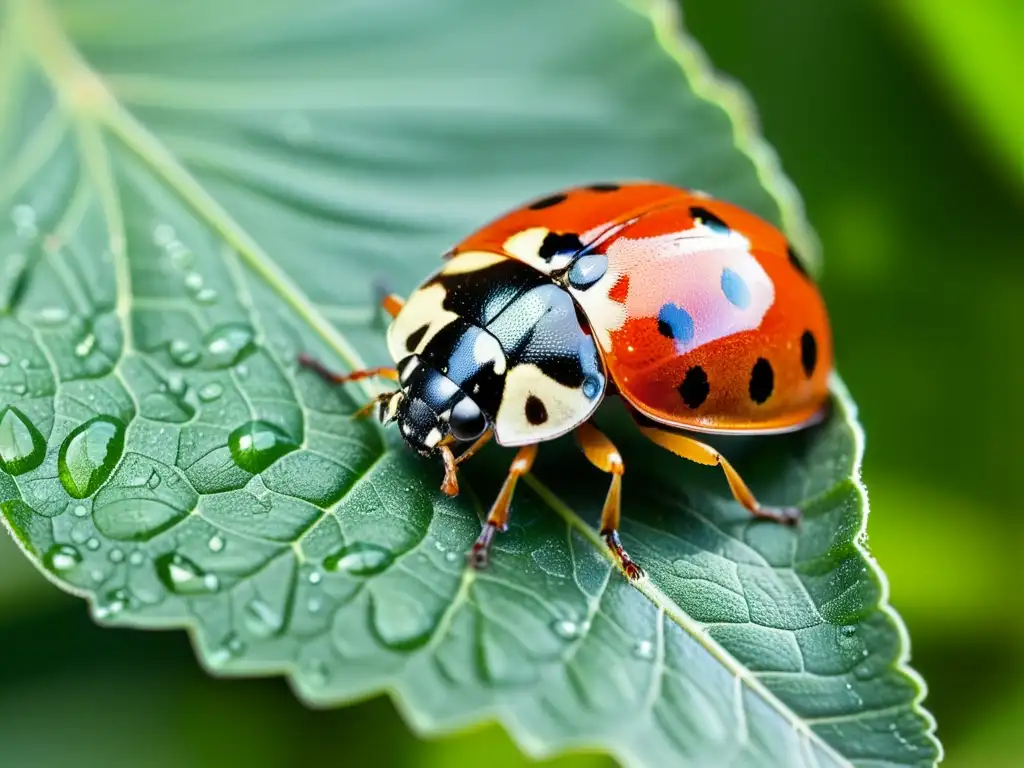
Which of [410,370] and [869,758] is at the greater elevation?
[410,370]

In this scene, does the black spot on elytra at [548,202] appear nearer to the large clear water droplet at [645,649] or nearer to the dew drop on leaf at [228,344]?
the dew drop on leaf at [228,344]

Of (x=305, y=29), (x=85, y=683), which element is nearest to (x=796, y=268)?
(x=305, y=29)

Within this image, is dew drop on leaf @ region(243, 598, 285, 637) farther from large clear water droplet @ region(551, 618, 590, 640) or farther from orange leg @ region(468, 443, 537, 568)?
large clear water droplet @ region(551, 618, 590, 640)

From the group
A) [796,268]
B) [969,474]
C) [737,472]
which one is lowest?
[969,474]

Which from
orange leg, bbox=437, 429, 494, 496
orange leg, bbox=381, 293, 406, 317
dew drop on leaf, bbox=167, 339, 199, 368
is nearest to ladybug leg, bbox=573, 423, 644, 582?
orange leg, bbox=437, 429, 494, 496

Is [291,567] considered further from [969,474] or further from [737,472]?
[969,474]

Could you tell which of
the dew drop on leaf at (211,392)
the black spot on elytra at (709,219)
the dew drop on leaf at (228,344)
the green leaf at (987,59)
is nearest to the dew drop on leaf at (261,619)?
the dew drop on leaf at (211,392)
